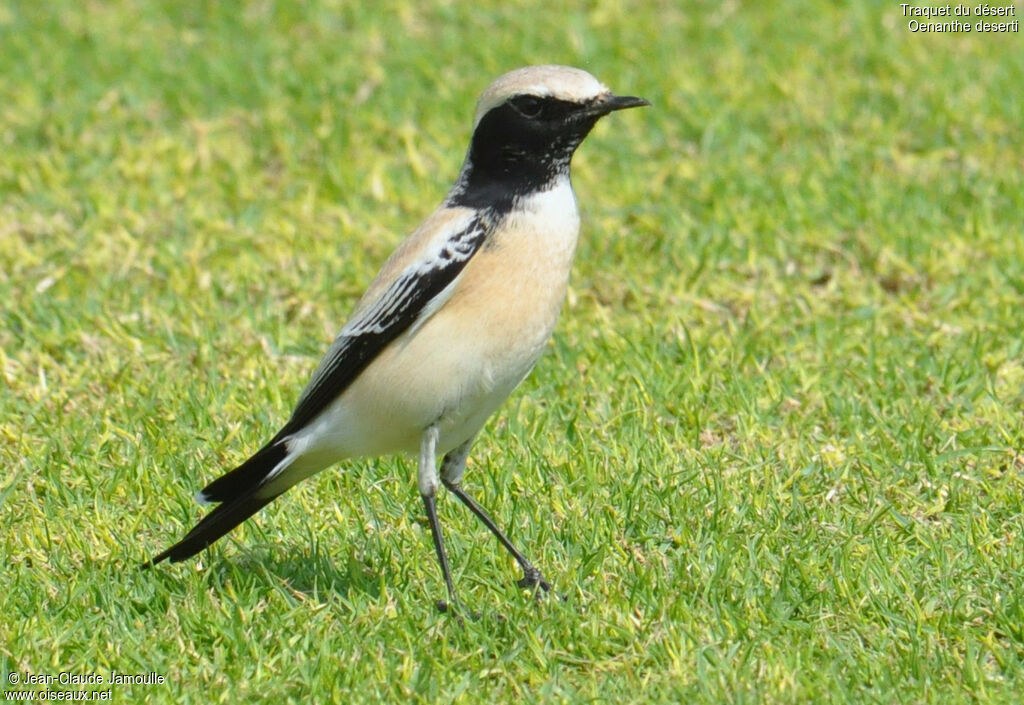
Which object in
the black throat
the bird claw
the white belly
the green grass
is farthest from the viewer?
the bird claw

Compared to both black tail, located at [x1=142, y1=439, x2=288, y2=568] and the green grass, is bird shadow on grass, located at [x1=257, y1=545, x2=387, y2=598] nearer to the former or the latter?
the green grass

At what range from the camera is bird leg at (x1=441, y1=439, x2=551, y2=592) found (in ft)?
18.5

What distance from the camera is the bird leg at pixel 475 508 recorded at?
5.63 m

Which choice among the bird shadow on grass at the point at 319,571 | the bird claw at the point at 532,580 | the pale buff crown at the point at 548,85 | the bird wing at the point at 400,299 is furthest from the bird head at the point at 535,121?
the bird shadow on grass at the point at 319,571

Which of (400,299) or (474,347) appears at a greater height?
(400,299)

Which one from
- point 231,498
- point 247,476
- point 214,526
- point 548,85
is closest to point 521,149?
point 548,85

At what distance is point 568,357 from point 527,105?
2317 mm

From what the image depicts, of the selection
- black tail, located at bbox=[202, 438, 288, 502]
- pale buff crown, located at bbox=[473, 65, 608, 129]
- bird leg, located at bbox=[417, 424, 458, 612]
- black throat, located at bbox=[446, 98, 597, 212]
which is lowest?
bird leg, located at bbox=[417, 424, 458, 612]

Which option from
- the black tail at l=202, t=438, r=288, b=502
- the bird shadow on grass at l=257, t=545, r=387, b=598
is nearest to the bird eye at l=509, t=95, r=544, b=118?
the black tail at l=202, t=438, r=288, b=502

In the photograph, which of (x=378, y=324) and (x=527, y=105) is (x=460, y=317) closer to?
(x=378, y=324)

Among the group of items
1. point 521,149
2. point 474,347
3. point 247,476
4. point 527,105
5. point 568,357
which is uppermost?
point 527,105

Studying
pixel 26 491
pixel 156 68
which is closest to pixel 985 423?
pixel 26 491

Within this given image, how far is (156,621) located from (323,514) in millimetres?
986

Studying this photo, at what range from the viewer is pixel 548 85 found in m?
5.40
